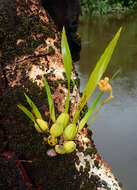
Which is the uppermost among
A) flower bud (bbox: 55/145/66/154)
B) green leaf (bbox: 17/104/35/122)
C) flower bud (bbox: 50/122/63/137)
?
green leaf (bbox: 17/104/35/122)

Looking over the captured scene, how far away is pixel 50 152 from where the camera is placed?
0.74 meters

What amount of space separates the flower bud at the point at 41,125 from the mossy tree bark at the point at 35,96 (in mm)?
32

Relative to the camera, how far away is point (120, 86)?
390 cm

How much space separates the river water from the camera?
2673 mm

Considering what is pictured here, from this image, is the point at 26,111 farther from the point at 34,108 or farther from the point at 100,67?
the point at 100,67

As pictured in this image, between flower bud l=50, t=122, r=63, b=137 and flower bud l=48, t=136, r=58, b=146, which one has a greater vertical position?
flower bud l=50, t=122, r=63, b=137

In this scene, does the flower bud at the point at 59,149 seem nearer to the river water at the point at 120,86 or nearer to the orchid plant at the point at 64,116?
the orchid plant at the point at 64,116

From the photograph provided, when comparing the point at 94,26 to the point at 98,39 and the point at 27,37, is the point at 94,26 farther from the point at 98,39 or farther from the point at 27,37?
the point at 27,37

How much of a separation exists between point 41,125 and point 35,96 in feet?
0.32

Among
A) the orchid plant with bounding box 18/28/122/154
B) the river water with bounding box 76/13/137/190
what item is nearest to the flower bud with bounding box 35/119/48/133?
the orchid plant with bounding box 18/28/122/154

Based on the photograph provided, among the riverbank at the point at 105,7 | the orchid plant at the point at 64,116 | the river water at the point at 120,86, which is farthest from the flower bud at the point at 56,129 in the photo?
the riverbank at the point at 105,7

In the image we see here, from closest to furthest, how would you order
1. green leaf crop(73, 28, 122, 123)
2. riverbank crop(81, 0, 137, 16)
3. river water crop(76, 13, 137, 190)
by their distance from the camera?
green leaf crop(73, 28, 122, 123) < river water crop(76, 13, 137, 190) < riverbank crop(81, 0, 137, 16)

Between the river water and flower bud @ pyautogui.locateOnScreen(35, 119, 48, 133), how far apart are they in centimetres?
185

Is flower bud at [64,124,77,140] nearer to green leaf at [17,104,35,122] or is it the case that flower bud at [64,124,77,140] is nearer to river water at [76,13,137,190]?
green leaf at [17,104,35,122]
